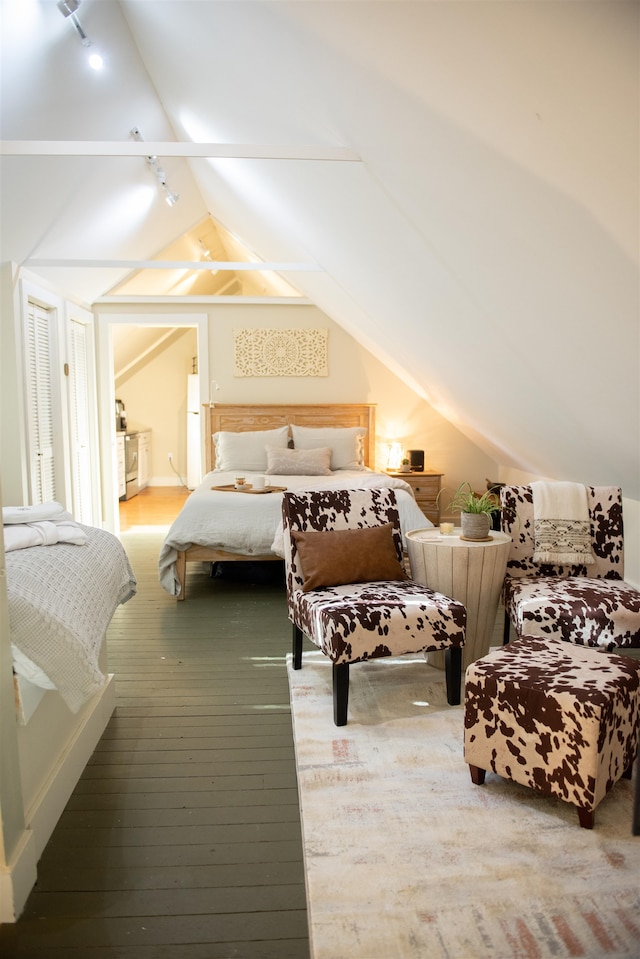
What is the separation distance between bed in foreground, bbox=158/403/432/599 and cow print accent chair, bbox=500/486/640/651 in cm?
103

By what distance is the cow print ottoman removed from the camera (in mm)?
1844

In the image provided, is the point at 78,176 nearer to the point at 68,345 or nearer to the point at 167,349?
the point at 68,345

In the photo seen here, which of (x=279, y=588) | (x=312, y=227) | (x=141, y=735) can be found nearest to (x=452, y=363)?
(x=312, y=227)

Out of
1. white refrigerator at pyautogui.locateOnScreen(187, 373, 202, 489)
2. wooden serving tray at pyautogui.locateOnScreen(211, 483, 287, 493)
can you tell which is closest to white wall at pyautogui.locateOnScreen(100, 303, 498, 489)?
wooden serving tray at pyautogui.locateOnScreen(211, 483, 287, 493)

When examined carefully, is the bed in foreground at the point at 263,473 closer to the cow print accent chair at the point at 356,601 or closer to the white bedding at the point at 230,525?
the white bedding at the point at 230,525

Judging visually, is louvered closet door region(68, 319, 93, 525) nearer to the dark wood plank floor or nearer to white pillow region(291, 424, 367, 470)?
white pillow region(291, 424, 367, 470)

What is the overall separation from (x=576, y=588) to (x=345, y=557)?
96 cm

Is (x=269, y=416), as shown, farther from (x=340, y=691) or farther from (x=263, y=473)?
(x=340, y=691)

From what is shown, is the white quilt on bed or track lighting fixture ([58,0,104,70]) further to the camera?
track lighting fixture ([58,0,104,70])

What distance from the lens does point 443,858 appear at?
1.75 m

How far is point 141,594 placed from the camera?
171 inches

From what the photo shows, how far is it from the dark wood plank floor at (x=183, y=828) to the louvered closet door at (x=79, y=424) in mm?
2686

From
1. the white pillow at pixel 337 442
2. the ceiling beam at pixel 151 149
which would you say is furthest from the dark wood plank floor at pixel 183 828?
the white pillow at pixel 337 442

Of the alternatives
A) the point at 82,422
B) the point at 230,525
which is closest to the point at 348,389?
the point at 82,422
